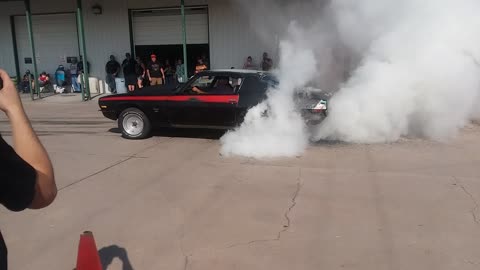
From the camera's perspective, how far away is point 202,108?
25.8ft

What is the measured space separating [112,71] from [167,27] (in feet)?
8.62

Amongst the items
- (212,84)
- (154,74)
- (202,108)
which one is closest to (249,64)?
(154,74)

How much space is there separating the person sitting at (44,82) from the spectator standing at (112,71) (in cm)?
274

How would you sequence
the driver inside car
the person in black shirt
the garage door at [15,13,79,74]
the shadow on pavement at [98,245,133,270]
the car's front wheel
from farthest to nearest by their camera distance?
the garage door at [15,13,79,74], the car's front wheel, the driver inside car, the shadow on pavement at [98,245,133,270], the person in black shirt

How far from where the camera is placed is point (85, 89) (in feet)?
50.8

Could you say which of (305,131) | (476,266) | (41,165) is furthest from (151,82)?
(41,165)

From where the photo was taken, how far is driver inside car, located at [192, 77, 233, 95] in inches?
310

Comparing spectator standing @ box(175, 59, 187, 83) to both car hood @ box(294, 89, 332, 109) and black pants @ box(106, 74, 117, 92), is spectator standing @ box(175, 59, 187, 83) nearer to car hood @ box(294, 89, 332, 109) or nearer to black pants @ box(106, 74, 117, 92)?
black pants @ box(106, 74, 117, 92)

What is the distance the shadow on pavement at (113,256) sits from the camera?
3.42 meters

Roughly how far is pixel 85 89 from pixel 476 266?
14.5 meters

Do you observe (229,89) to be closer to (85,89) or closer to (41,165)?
(41,165)

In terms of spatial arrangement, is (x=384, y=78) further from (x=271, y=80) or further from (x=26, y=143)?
(x=26, y=143)

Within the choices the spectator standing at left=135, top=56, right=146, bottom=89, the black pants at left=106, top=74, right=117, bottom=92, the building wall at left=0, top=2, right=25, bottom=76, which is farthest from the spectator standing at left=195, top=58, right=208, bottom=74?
the building wall at left=0, top=2, right=25, bottom=76

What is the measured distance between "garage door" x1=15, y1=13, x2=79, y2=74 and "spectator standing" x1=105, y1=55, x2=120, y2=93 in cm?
187
